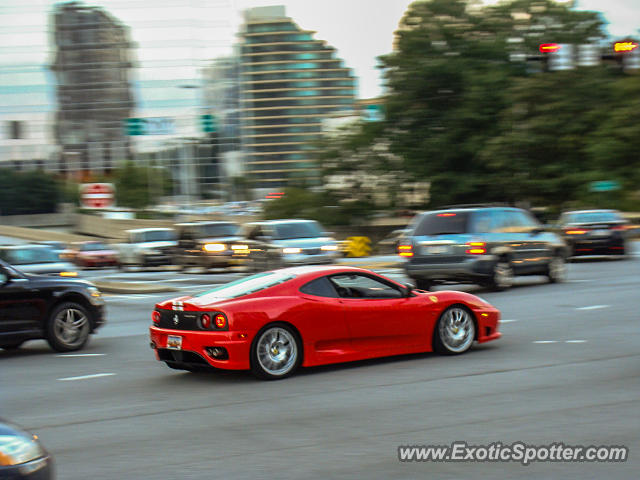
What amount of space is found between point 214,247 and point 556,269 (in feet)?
40.5

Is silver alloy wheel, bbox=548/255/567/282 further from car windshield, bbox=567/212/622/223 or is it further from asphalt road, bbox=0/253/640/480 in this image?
car windshield, bbox=567/212/622/223

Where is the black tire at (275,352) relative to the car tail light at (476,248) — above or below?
below

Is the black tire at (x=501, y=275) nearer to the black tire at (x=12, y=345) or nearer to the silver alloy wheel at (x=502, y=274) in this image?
the silver alloy wheel at (x=502, y=274)

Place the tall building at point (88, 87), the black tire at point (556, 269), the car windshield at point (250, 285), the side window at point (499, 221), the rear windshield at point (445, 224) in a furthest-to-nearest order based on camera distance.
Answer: the tall building at point (88, 87)
the black tire at point (556, 269)
the side window at point (499, 221)
the rear windshield at point (445, 224)
the car windshield at point (250, 285)

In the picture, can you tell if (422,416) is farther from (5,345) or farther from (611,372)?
(5,345)

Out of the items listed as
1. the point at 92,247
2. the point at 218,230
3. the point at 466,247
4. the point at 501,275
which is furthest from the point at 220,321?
the point at 92,247

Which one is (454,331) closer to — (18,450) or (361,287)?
(361,287)

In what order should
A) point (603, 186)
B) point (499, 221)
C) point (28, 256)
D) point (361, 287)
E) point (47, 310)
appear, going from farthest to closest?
point (603, 186) → point (28, 256) → point (499, 221) → point (47, 310) → point (361, 287)

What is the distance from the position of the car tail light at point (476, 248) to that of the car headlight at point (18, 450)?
542 inches

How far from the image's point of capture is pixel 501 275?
17.8 meters

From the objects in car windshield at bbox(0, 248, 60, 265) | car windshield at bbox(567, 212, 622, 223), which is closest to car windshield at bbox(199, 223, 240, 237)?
car windshield at bbox(0, 248, 60, 265)

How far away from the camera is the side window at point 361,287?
9.59 m

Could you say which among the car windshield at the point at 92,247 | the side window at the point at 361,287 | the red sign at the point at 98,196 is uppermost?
the red sign at the point at 98,196

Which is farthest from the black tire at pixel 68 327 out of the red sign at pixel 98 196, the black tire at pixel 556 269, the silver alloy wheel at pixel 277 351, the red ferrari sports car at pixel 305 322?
the red sign at pixel 98 196
